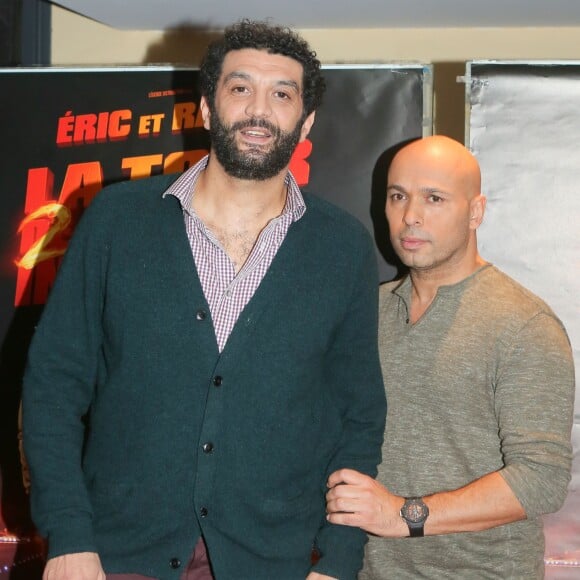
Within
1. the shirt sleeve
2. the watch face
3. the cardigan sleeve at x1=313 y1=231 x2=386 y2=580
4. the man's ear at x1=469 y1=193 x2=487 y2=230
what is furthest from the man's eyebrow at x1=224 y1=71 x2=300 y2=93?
the watch face

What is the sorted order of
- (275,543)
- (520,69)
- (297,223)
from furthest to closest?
(520,69), (297,223), (275,543)

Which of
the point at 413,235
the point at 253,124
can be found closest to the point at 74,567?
the point at 253,124

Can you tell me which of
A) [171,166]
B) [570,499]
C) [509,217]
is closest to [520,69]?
[509,217]

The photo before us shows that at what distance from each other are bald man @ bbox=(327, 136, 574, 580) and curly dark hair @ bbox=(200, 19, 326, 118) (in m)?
0.46

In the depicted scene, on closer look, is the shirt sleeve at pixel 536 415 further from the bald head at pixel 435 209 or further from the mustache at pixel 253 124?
the mustache at pixel 253 124

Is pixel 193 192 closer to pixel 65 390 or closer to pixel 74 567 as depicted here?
pixel 65 390

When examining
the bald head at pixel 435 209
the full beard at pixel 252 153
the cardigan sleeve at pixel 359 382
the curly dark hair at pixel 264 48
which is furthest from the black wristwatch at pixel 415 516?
the curly dark hair at pixel 264 48

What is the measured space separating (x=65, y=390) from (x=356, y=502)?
0.70 metres

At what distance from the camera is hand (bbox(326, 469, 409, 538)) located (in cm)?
197

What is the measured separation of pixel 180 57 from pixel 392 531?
3.03m

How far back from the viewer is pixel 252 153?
6.39 ft

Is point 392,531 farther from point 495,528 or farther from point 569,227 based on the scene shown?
point 569,227

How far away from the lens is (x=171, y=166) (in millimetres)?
3189

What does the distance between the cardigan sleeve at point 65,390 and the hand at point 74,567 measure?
2 cm
